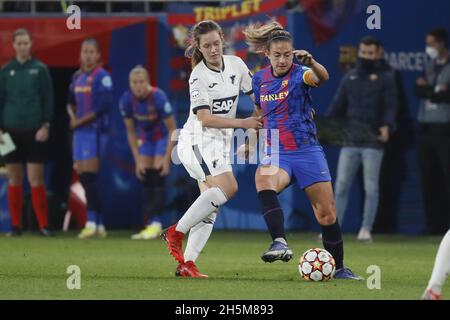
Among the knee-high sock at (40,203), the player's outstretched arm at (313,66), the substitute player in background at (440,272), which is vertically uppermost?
the player's outstretched arm at (313,66)

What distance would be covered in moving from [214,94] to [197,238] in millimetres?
1281

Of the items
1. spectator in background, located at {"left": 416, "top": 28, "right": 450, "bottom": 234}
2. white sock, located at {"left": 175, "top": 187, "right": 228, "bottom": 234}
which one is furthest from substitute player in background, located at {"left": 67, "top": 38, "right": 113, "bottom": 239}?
white sock, located at {"left": 175, "top": 187, "right": 228, "bottom": 234}

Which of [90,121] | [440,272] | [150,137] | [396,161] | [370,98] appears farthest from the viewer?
[396,161]

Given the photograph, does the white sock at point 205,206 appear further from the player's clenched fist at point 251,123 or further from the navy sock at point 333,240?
the navy sock at point 333,240

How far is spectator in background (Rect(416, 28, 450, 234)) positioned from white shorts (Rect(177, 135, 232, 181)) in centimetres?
570

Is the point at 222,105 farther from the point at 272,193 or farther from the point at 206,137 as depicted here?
the point at 272,193

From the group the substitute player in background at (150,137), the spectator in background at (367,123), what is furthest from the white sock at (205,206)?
the substitute player in background at (150,137)

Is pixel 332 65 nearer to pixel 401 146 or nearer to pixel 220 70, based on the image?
A: pixel 401 146

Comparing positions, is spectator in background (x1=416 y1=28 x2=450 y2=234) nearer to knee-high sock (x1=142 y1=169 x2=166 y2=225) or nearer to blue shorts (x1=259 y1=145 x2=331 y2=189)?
knee-high sock (x1=142 y1=169 x2=166 y2=225)

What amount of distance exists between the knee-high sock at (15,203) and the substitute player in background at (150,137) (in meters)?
1.57

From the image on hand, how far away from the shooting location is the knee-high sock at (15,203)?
16297 mm

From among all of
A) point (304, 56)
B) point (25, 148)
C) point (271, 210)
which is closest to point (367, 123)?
point (25, 148)

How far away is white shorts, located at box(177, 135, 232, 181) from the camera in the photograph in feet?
35.2

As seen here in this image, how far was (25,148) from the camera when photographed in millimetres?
16406
